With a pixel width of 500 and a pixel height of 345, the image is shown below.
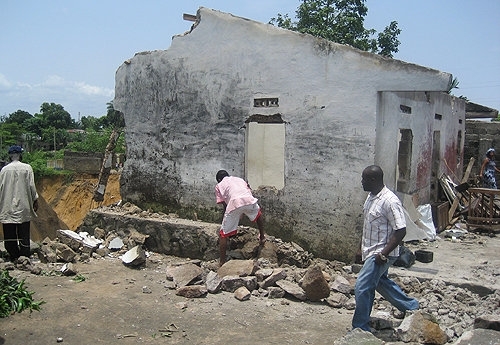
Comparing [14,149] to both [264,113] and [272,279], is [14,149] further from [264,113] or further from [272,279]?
[272,279]

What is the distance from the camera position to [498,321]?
3.98 m

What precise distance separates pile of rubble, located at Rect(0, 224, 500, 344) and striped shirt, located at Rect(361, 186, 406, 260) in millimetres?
789

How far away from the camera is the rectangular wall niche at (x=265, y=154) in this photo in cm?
761

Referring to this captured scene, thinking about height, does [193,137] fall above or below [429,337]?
above

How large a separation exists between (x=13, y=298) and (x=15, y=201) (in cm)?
211

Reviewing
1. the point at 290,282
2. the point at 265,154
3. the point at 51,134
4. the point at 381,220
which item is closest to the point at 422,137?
the point at 265,154

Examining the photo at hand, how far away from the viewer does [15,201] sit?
6820 millimetres

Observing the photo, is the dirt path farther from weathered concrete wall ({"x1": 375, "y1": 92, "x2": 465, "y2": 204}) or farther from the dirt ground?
weathered concrete wall ({"x1": 375, "y1": 92, "x2": 465, "y2": 204})

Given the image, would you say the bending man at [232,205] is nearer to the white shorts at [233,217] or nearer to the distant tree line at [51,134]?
the white shorts at [233,217]

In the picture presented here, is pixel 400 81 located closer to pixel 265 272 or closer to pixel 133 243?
pixel 265 272

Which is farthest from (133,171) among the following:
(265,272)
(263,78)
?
(265,272)

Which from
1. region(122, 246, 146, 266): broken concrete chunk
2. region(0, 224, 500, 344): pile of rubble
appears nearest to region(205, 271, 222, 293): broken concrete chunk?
region(0, 224, 500, 344): pile of rubble

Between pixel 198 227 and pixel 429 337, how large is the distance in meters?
4.33

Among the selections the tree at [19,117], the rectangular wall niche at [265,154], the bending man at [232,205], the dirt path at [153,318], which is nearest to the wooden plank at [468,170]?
the rectangular wall niche at [265,154]
